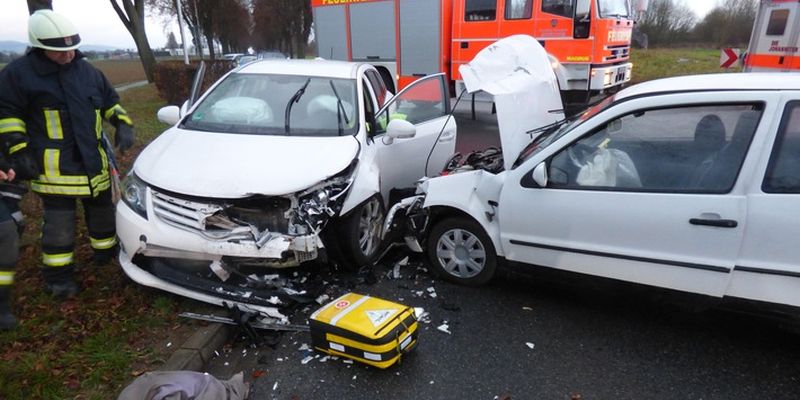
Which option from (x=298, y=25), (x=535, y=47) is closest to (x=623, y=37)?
(x=535, y=47)

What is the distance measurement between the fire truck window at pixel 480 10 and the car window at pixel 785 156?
7782 mm

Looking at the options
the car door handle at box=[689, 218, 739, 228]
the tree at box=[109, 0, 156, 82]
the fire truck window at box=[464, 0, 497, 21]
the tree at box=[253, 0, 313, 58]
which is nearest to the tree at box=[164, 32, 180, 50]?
the tree at box=[253, 0, 313, 58]

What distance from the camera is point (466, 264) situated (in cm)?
387

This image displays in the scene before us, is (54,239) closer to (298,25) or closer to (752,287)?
(752,287)

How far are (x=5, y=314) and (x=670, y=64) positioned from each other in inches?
808

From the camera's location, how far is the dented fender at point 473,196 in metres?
3.62

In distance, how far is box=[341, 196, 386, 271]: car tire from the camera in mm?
3879

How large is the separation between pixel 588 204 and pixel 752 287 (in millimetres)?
959

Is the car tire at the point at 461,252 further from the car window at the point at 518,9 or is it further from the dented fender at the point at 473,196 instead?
the car window at the point at 518,9

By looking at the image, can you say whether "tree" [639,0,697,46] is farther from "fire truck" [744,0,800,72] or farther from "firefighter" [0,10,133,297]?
"firefighter" [0,10,133,297]

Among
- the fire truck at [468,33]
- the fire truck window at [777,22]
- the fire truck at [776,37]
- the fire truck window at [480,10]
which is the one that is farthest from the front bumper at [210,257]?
the fire truck window at [777,22]

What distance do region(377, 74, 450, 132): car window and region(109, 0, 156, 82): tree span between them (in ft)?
49.3

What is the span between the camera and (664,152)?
2.99 m

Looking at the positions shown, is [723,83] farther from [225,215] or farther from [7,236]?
[7,236]
